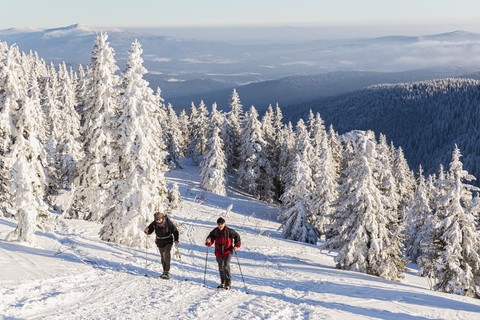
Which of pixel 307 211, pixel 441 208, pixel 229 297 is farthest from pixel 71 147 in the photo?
pixel 441 208

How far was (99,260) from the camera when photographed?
12984mm

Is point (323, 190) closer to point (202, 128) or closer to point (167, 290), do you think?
point (167, 290)

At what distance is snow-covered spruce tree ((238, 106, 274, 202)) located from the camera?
2025 inches

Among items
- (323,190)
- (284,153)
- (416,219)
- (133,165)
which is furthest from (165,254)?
(284,153)

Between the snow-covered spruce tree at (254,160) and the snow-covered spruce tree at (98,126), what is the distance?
30.7 meters

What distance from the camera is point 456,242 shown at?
854 inches

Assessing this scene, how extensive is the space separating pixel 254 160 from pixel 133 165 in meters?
34.7

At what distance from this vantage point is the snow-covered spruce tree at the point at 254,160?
51438mm

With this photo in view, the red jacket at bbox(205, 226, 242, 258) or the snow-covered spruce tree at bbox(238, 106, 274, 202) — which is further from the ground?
the red jacket at bbox(205, 226, 242, 258)

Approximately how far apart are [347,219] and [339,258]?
2.10 metres

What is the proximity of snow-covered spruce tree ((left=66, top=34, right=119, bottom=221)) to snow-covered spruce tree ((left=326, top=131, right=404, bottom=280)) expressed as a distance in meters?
13.2

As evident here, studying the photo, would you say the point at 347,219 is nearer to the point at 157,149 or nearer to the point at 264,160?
the point at 157,149

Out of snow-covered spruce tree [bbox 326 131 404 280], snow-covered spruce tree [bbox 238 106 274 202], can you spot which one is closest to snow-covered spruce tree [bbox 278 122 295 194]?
snow-covered spruce tree [bbox 238 106 274 202]

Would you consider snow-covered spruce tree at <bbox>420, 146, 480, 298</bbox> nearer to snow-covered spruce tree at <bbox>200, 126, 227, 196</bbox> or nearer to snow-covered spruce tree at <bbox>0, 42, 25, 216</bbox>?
snow-covered spruce tree at <bbox>0, 42, 25, 216</bbox>
